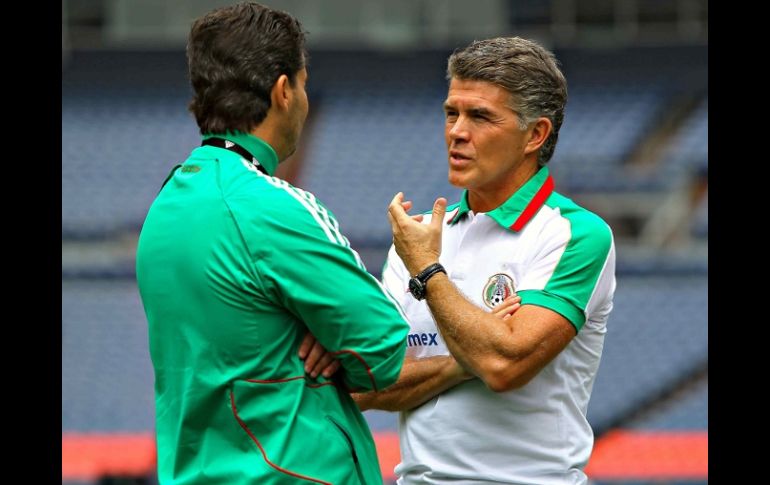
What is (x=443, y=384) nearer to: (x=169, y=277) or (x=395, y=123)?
(x=169, y=277)

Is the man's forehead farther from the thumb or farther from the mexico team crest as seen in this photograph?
the mexico team crest

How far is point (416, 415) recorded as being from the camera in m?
2.92

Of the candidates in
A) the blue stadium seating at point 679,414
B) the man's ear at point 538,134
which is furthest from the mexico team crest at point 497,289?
the blue stadium seating at point 679,414

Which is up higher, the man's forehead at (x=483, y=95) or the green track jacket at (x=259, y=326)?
the man's forehead at (x=483, y=95)

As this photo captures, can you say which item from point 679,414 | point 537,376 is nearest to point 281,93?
point 537,376

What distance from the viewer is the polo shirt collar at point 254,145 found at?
2.45 m

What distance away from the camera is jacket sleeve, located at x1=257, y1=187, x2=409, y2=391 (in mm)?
2307

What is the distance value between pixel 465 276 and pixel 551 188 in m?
0.33

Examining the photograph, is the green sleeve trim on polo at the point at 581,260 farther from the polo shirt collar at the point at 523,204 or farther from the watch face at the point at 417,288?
the watch face at the point at 417,288

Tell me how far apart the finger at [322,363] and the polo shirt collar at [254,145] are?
0.43 m

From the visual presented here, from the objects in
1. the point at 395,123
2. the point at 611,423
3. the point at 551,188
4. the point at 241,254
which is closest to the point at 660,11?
the point at 395,123

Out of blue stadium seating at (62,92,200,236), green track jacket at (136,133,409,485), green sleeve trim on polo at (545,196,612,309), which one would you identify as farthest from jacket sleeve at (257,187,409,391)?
blue stadium seating at (62,92,200,236)

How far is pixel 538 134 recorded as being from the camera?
2.93 m
